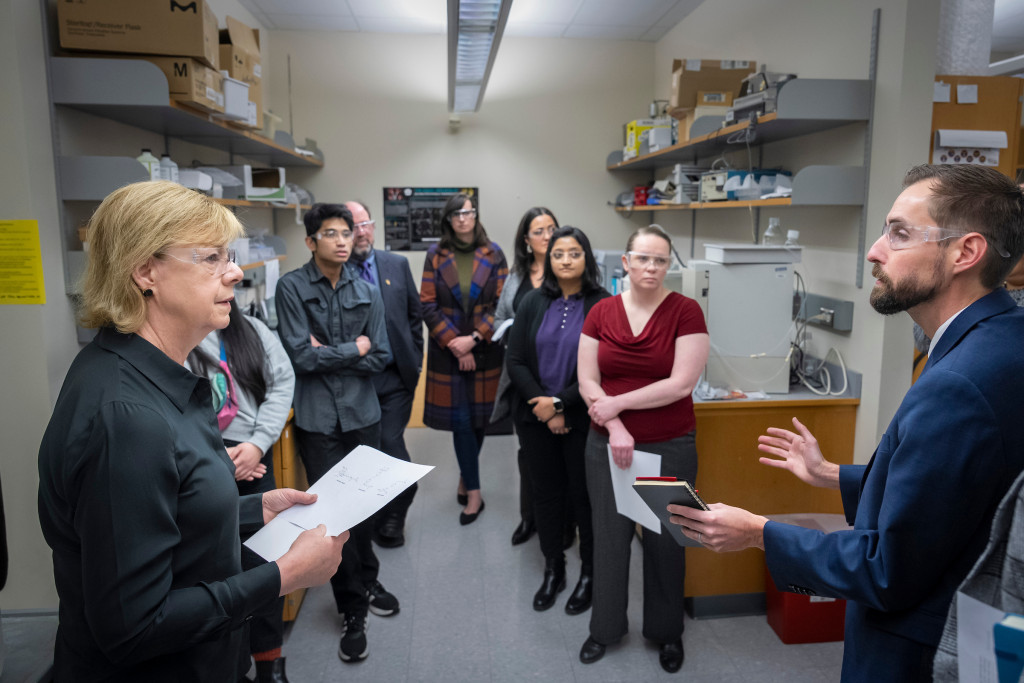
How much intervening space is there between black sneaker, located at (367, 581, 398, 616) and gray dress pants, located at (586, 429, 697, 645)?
80cm

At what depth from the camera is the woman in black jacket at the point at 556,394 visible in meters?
2.59

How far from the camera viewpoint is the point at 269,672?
7.26 ft

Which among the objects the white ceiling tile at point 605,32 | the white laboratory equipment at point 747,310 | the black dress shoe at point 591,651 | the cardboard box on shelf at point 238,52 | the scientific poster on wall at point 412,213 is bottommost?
the black dress shoe at point 591,651

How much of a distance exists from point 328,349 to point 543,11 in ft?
10.8

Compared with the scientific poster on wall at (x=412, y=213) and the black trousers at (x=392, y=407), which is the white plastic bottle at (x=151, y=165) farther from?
the scientific poster on wall at (x=412, y=213)

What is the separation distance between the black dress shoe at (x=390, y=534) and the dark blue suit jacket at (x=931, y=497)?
2388 millimetres

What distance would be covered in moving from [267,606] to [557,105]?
4.99 m

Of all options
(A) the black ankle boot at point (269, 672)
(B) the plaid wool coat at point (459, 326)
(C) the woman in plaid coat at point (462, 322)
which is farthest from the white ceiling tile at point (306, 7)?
(A) the black ankle boot at point (269, 672)

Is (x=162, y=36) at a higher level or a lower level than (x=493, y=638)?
higher

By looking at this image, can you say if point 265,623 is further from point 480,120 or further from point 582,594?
point 480,120

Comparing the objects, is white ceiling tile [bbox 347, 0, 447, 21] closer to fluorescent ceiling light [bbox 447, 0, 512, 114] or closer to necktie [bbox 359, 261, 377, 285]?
fluorescent ceiling light [bbox 447, 0, 512, 114]

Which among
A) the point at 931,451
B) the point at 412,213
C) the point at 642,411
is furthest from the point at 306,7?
the point at 931,451

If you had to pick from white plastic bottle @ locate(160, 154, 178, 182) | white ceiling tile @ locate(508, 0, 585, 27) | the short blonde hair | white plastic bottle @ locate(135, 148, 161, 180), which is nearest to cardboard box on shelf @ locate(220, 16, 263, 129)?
white plastic bottle @ locate(160, 154, 178, 182)

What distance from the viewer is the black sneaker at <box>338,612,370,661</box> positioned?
94.1 inches
